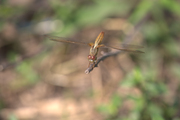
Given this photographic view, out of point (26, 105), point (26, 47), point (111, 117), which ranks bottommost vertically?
point (111, 117)

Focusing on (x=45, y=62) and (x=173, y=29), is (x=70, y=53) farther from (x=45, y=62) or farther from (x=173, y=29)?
(x=173, y=29)

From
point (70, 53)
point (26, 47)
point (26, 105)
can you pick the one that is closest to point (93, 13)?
point (70, 53)

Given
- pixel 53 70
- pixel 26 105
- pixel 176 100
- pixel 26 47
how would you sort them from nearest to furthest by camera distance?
pixel 176 100 → pixel 26 105 → pixel 53 70 → pixel 26 47

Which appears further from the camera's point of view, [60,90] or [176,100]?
[60,90]

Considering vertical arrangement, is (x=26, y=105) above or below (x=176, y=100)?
above

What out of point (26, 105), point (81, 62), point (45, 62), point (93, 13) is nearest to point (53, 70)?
point (45, 62)

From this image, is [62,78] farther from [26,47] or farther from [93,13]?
[93,13]

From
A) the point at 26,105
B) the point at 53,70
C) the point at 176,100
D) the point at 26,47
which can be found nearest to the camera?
the point at 176,100
